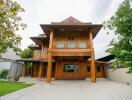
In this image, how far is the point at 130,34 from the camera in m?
4.79

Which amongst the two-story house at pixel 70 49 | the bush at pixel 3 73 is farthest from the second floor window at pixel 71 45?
the bush at pixel 3 73

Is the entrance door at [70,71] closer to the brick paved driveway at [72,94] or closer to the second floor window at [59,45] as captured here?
the second floor window at [59,45]

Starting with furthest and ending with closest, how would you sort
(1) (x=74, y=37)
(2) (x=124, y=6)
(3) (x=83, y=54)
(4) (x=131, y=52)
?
1. (1) (x=74, y=37)
2. (3) (x=83, y=54)
3. (2) (x=124, y=6)
4. (4) (x=131, y=52)

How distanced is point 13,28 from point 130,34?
5739 millimetres

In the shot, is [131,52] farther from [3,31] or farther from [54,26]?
[54,26]

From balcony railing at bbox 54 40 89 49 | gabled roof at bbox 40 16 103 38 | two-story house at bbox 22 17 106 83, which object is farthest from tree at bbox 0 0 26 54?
balcony railing at bbox 54 40 89 49

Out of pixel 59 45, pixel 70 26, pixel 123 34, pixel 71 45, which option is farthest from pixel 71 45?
pixel 123 34

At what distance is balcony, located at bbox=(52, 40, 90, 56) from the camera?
47.8 feet

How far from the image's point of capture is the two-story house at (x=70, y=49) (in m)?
14.5

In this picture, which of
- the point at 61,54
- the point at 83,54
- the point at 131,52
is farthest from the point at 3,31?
the point at 83,54

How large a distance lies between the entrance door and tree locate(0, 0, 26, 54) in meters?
13.5

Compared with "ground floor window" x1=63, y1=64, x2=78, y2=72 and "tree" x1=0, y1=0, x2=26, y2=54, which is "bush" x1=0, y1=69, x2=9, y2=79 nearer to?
"ground floor window" x1=63, y1=64, x2=78, y2=72

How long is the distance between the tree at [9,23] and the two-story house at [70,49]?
7.63 metres

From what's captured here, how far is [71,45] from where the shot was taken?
1603cm
